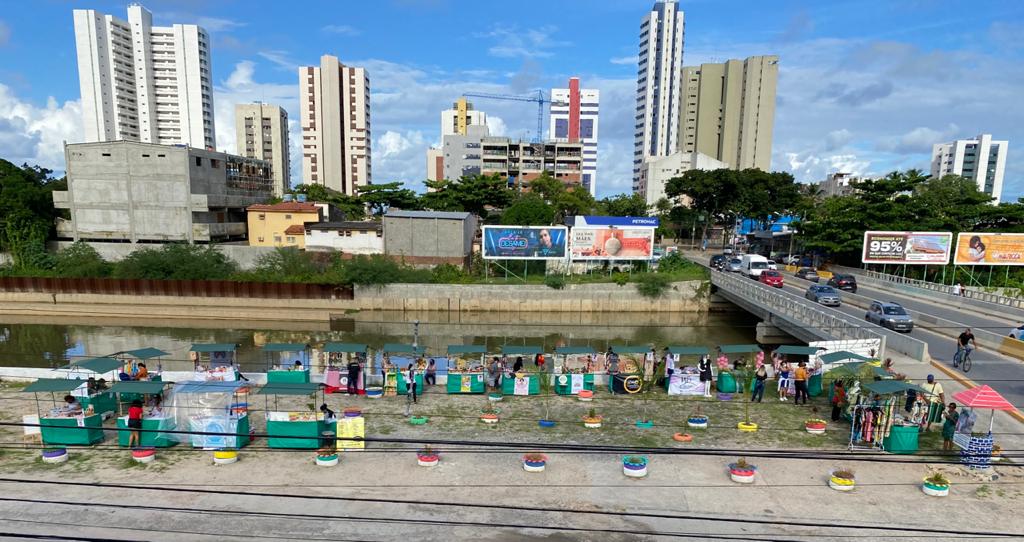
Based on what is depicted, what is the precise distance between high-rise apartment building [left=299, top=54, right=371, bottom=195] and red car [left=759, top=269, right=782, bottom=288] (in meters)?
102

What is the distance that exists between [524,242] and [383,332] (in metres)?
13.2

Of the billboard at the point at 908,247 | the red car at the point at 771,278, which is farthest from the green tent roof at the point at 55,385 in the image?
the billboard at the point at 908,247

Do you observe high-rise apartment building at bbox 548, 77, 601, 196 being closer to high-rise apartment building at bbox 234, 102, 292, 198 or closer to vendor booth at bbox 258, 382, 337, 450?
high-rise apartment building at bbox 234, 102, 292, 198

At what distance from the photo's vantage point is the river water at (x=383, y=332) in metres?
36.9

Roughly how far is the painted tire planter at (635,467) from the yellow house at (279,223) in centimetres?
4721

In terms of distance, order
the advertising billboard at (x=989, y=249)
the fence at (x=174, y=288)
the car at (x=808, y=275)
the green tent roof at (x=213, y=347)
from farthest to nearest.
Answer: the car at (x=808, y=275) < the fence at (x=174, y=288) < the advertising billboard at (x=989, y=249) < the green tent roof at (x=213, y=347)

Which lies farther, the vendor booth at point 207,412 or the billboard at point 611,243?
the billboard at point 611,243

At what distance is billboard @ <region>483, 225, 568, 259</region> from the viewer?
150 ft

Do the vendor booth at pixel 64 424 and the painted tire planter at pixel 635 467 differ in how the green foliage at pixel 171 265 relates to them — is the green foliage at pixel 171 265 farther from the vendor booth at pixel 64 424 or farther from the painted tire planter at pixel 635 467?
the painted tire planter at pixel 635 467

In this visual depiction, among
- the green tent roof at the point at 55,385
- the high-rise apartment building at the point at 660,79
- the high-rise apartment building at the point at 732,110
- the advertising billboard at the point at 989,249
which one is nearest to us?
the green tent roof at the point at 55,385

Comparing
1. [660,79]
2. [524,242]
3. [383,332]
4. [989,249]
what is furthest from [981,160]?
[383,332]

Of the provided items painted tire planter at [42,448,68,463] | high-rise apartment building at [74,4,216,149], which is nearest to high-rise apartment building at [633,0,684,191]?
high-rise apartment building at [74,4,216,149]

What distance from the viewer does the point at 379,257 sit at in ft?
157

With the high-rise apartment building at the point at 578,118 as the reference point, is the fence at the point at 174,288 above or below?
below
